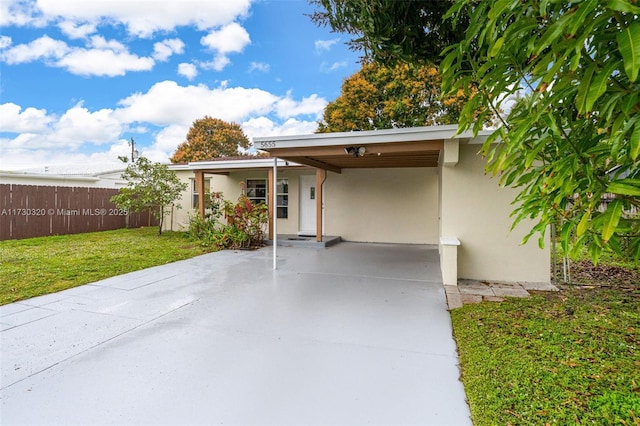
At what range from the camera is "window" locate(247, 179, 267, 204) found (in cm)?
1228

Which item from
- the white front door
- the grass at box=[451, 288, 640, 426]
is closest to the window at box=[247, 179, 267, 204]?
the white front door

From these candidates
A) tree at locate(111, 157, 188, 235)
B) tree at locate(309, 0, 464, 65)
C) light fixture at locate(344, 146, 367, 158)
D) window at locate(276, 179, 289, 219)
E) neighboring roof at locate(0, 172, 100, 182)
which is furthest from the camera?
neighboring roof at locate(0, 172, 100, 182)

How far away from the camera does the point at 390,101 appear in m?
15.6

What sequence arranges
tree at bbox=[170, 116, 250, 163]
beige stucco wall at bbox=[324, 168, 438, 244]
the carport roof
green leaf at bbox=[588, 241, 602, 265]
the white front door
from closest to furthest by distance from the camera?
green leaf at bbox=[588, 241, 602, 265] < the carport roof < beige stucco wall at bbox=[324, 168, 438, 244] < the white front door < tree at bbox=[170, 116, 250, 163]

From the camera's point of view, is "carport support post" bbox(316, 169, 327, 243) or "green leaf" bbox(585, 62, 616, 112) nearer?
"green leaf" bbox(585, 62, 616, 112)

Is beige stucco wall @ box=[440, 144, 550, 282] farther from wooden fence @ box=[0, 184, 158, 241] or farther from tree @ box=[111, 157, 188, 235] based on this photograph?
wooden fence @ box=[0, 184, 158, 241]

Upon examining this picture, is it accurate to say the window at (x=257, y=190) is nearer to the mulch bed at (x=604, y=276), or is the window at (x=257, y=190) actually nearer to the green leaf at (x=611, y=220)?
the mulch bed at (x=604, y=276)

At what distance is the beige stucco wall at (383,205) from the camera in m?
10.2

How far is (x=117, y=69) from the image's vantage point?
13.2m

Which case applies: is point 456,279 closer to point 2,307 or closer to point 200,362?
point 200,362

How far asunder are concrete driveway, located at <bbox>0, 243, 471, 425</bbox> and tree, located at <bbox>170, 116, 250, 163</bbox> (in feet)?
83.2

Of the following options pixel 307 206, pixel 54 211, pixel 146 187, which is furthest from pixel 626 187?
pixel 54 211

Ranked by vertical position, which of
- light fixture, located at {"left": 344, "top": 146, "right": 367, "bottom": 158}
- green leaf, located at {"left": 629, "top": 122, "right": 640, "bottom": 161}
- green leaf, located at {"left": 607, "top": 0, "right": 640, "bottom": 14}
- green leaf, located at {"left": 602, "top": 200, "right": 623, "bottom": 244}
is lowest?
green leaf, located at {"left": 602, "top": 200, "right": 623, "bottom": 244}

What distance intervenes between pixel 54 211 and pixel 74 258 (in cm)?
553
